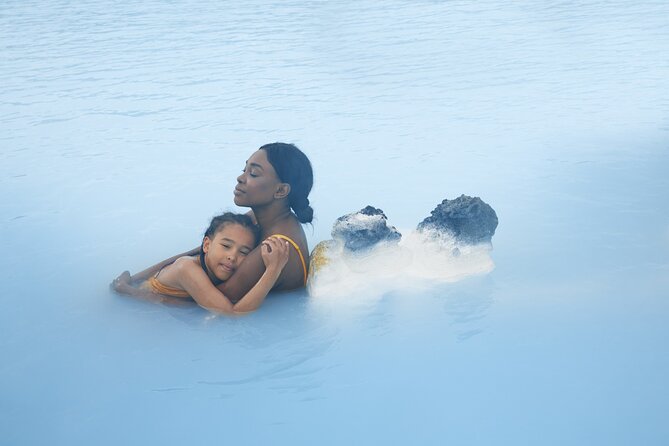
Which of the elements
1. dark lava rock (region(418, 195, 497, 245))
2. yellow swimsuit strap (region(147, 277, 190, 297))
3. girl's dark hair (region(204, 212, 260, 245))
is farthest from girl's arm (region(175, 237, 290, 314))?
dark lava rock (region(418, 195, 497, 245))

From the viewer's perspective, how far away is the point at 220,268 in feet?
13.8

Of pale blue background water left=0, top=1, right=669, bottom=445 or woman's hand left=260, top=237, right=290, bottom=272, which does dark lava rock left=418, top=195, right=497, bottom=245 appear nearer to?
pale blue background water left=0, top=1, right=669, bottom=445

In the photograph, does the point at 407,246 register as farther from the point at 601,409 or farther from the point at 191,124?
the point at 191,124

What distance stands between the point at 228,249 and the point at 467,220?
4.34ft

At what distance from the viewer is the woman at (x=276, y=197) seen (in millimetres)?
4191

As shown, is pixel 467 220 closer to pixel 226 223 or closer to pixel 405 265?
pixel 405 265

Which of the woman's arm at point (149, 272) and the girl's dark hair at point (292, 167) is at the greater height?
the girl's dark hair at point (292, 167)

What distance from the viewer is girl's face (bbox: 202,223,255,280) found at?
13.8 ft

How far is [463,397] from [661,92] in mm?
6355

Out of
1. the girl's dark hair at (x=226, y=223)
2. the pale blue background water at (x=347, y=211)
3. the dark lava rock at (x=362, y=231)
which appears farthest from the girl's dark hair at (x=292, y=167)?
Answer: the pale blue background water at (x=347, y=211)

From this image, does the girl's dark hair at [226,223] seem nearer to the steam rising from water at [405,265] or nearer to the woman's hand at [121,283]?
the steam rising from water at [405,265]

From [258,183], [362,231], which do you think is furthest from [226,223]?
[362,231]

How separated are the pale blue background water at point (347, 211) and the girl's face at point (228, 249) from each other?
26 centimetres

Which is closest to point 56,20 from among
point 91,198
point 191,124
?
point 191,124
